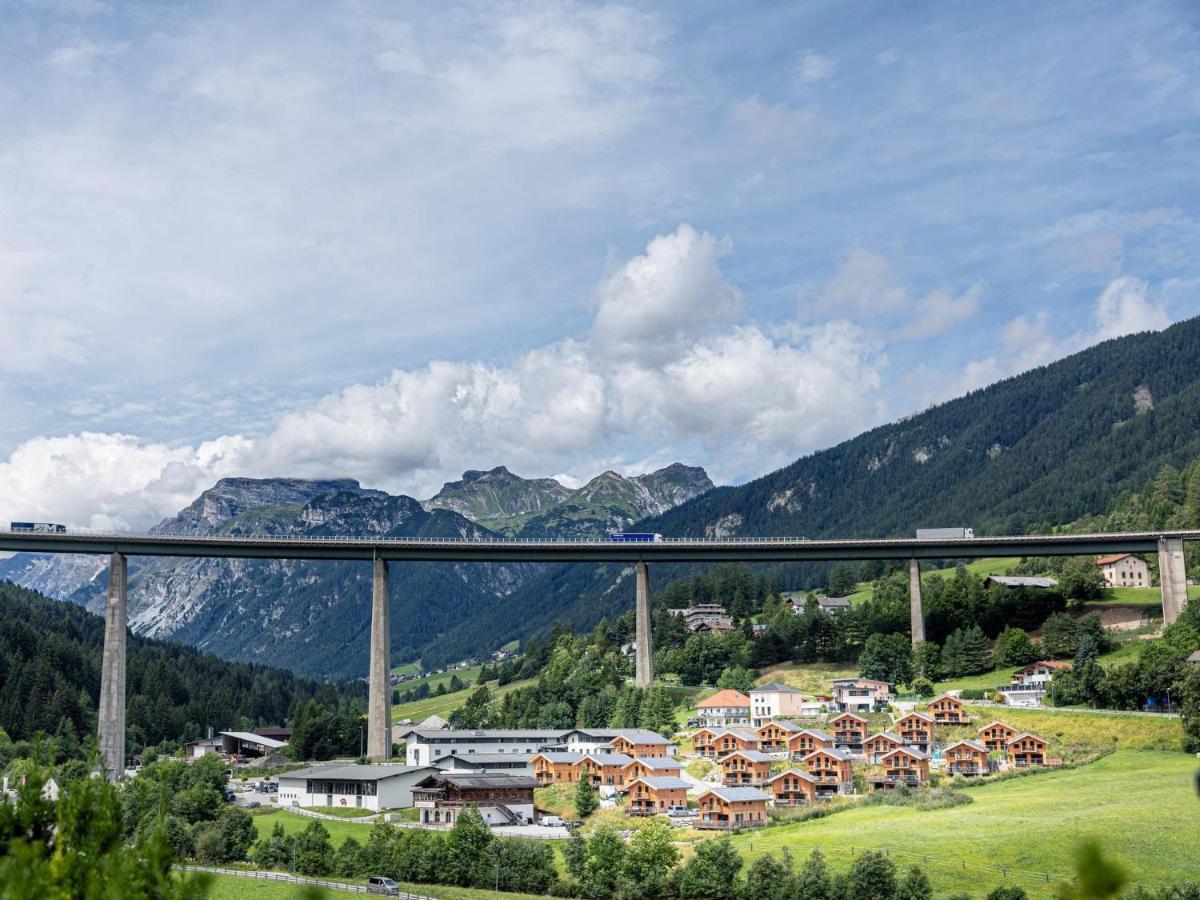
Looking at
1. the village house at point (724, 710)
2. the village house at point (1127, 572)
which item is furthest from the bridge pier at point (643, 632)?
the village house at point (1127, 572)

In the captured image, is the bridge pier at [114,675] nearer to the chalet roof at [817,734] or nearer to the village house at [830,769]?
the chalet roof at [817,734]

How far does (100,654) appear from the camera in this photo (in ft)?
603

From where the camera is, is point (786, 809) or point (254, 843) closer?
point (254, 843)

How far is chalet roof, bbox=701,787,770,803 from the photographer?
286 feet

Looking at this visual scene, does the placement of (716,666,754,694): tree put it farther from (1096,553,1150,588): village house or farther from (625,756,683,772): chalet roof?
(1096,553,1150,588): village house

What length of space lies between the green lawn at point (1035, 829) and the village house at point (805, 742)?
17115 mm

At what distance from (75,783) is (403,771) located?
7694cm

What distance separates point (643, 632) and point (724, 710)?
76.2ft

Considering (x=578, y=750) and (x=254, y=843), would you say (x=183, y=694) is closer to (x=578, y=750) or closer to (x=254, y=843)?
(x=578, y=750)

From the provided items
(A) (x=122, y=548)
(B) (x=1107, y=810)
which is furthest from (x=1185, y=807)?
(A) (x=122, y=548)

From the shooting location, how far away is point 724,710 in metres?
126

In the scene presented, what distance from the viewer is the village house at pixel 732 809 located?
284 feet

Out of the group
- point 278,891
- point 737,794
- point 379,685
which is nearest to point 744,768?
point 737,794

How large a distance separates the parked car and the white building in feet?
106
